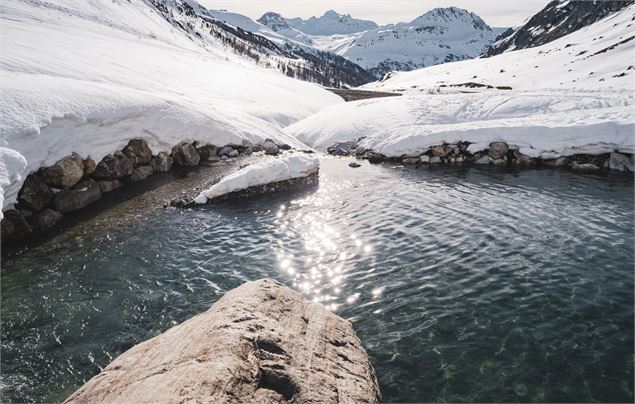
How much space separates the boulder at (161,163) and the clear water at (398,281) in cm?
652

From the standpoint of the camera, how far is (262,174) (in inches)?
1043

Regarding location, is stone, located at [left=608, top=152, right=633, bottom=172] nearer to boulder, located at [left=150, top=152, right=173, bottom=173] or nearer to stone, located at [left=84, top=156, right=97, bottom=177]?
boulder, located at [left=150, top=152, right=173, bottom=173]

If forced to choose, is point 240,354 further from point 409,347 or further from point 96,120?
point 96,120

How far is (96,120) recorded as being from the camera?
2584 cm

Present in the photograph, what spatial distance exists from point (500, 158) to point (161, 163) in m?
26.9

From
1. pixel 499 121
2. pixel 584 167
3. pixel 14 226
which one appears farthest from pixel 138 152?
pixel 584 167

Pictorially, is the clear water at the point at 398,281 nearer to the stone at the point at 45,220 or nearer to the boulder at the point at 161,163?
the stone at the point at 45,220

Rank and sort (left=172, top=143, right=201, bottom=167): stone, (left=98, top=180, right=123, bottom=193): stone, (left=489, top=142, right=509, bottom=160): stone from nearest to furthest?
(left=98, top=180, right=123, bottom=193): stone < (left=489, top=142, right=509, bottom=160): stone < (left=172, top=143, right=201, bottom=167): stone

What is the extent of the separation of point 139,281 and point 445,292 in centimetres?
1158

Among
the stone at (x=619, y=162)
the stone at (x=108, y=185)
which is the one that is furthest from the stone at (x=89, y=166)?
the stone at (x=619, y=162)

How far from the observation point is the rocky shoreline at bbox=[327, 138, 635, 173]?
28094mm

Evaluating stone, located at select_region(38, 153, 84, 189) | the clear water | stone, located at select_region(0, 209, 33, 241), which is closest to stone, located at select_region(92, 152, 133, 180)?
stone, located at select_region(38, 153, 84, 189)

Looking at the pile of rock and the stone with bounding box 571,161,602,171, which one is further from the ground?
the stone with bounding box 571,161,602,171

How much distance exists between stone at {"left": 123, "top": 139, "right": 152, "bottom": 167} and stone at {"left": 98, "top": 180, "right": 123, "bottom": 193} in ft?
7.79
